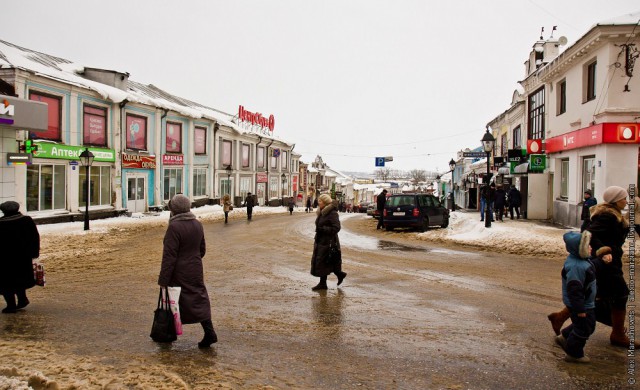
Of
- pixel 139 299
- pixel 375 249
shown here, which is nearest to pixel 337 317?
pixel 139 299

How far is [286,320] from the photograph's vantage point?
6.67m

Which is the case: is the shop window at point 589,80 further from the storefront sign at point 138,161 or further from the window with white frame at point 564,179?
the storefront sign at point 138,161

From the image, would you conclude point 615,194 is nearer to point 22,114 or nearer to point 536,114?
point 22,114

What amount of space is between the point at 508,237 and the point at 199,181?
25.4m

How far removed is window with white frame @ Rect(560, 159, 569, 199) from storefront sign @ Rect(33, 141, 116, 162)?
72.7 feet

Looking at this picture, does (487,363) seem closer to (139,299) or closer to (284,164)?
(139,299)

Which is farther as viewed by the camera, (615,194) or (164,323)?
(615,194)

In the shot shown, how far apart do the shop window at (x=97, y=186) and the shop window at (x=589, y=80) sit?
22.5 metres

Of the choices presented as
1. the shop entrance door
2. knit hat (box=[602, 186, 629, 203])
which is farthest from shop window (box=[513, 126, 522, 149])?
knit hat (box=[602, 186, 629, 203])

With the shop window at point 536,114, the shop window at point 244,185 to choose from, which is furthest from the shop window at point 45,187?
the shop window at point 536,114

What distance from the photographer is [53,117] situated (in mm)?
22422

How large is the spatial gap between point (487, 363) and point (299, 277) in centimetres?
562

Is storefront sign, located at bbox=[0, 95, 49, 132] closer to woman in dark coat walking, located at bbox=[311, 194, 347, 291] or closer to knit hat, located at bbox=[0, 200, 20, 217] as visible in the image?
knit hat, located at bbox=[0, 200, 20, 217]

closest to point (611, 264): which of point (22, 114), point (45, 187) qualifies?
point (22, 114)
